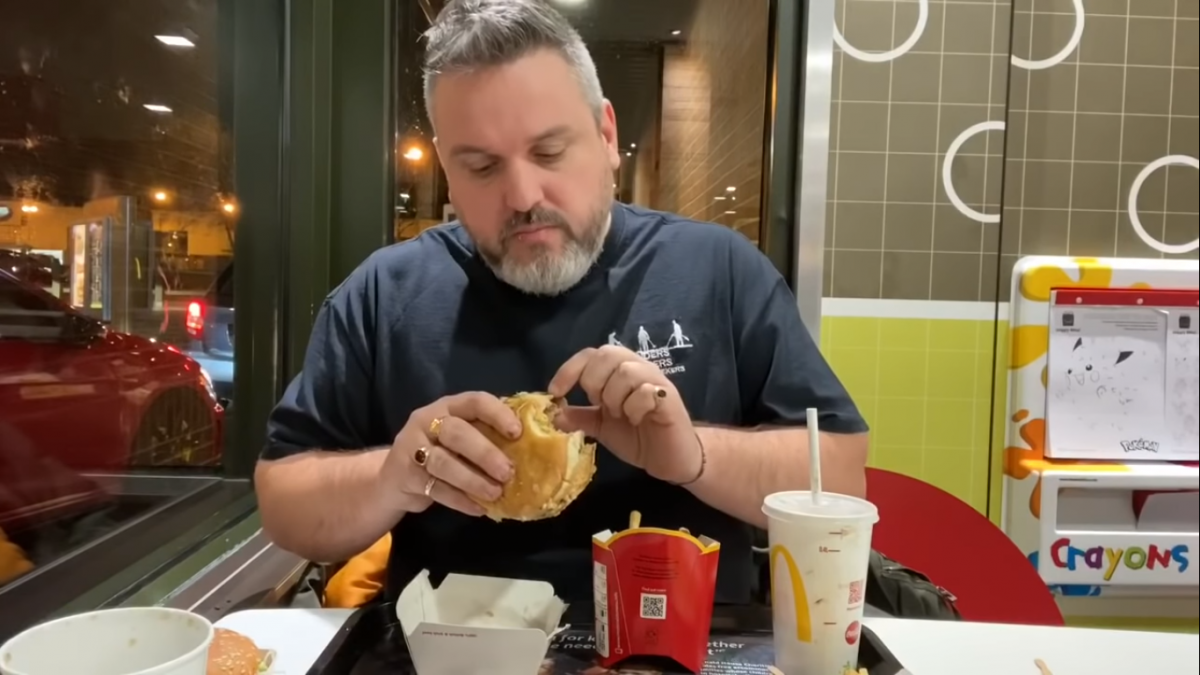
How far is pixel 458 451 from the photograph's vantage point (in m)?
1.00

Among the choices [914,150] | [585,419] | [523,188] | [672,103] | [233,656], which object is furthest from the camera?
[672,103]

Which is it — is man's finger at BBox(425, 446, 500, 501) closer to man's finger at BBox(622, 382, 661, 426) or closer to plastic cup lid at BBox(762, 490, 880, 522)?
man's finger at BBox(622, 382, 661, 426)

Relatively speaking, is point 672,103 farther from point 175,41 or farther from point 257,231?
point 175,41

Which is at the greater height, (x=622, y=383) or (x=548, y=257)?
(x=548, y=257)

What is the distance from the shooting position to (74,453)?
146 centimetres

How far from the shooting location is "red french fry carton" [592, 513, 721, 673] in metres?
0.94

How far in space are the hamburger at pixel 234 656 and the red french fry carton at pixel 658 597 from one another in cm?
36

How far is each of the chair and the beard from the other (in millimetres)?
754

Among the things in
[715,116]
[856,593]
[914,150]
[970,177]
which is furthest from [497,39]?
[970,177]

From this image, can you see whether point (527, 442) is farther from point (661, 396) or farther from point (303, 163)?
point (303, 163)

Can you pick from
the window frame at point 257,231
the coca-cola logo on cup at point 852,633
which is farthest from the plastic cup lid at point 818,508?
the window frame at point 257,231

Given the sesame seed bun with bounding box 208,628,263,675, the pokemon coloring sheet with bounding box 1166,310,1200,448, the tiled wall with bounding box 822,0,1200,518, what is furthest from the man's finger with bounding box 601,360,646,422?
the pokemon coloring sheet with bounding box 1166,310,1200,448

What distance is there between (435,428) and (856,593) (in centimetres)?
49

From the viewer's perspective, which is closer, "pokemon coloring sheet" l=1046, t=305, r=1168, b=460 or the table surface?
the table surface
